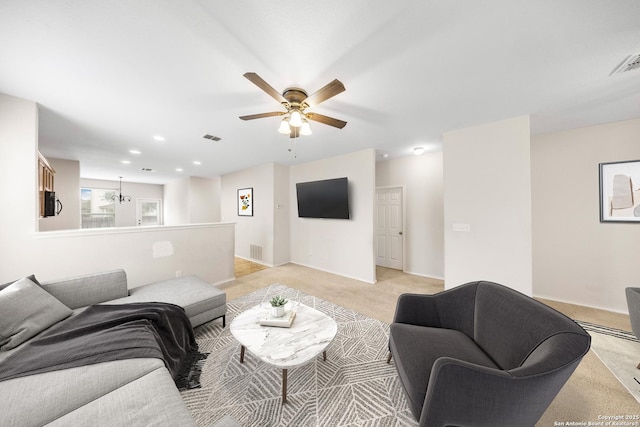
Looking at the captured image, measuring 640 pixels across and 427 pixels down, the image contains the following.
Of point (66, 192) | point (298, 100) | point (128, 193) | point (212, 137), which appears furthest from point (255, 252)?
point (128, 193)

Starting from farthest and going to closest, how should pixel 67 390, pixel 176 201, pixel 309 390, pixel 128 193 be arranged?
1. pixel 128 193
2. pixel 176 201
3. pixel 309 390
4. pixel 67 390

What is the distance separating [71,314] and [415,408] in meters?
2.69

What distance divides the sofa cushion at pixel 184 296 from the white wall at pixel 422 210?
3706 millimetres

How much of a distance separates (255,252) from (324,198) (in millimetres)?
2452

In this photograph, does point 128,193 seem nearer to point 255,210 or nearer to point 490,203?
point 255,210

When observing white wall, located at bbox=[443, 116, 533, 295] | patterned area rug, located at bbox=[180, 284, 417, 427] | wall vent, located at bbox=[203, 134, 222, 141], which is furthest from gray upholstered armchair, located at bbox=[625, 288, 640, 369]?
wall vent, located at bbox=[203, 134, 222, 141]

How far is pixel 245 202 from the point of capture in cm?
579

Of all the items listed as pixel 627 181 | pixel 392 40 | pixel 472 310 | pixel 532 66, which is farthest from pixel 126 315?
pixel 627 181

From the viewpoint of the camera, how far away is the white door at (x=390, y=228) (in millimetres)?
4594

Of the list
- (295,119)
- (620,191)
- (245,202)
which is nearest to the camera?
(295,119)

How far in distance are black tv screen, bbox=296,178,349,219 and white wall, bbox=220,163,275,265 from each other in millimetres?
762

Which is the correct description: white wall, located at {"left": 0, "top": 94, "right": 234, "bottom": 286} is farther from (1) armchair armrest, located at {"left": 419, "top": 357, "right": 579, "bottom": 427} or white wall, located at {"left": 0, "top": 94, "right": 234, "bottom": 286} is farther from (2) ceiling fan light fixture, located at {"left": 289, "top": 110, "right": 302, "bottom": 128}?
(1) armchair armrest, located at {"left": 419, "top": 357, "right": 579, "bottom": 427}

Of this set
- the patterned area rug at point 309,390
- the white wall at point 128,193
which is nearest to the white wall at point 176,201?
the white wall at point 128,193

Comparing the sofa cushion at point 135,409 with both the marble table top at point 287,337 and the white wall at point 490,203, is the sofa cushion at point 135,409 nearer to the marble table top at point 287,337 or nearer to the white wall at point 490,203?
the marble table top at point 287,337
